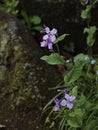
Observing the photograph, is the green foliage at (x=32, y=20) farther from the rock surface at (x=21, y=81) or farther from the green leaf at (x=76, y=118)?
the green leaf at (x=76, y=118)

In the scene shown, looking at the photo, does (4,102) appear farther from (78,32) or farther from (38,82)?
(78,32)

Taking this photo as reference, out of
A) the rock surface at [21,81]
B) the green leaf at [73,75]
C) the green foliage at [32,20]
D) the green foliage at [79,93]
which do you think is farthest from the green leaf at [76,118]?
the green foliage at [32,20]

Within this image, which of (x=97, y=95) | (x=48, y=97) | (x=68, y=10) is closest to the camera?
Result: (x=97, y=95)

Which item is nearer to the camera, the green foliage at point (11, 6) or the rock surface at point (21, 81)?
the rock surface at point (21, 81)

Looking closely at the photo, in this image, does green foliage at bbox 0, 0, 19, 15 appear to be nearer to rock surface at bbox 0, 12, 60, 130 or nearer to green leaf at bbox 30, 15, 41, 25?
green leaf at bbox 30, 15, 41, 25

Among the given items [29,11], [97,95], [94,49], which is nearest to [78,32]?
[94,49]

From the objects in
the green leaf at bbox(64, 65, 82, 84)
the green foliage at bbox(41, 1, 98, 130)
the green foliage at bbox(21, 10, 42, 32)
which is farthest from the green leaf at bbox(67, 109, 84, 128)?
the green foliage at bbox(21, 10, 42, 32)
